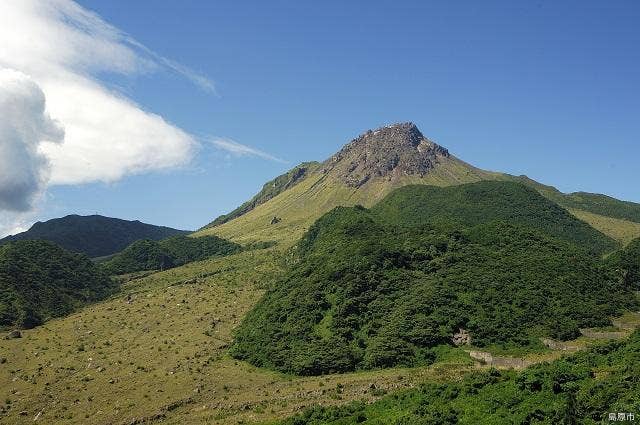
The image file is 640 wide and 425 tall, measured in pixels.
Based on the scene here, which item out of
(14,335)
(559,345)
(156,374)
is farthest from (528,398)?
(14,335)

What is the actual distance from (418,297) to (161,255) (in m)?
125

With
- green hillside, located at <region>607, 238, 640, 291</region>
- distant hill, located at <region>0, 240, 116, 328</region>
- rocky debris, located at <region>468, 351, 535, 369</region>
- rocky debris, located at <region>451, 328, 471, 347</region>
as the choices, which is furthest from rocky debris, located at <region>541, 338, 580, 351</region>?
distant hill, located at <region>0, 240, 116, 328</region>

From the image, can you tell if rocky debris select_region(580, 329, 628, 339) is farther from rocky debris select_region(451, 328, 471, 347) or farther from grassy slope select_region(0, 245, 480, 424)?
grassy slope select_region(0, 245, 480, 424)

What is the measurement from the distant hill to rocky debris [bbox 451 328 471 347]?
249 ft

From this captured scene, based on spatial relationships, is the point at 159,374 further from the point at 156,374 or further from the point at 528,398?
the point at 528,398

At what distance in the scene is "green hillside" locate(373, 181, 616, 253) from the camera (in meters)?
148

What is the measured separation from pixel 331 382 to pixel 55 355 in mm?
45090

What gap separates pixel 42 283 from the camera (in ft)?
387

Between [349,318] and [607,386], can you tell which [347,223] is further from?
[607,386]

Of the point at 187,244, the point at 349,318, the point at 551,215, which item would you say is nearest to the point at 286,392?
the point at 349,318

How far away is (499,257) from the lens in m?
89.0

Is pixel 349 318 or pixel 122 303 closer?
pixel 349 318

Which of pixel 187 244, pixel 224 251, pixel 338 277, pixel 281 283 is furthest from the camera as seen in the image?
pixel 187 244

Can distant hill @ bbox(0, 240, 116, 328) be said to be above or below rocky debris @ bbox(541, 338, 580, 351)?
above
